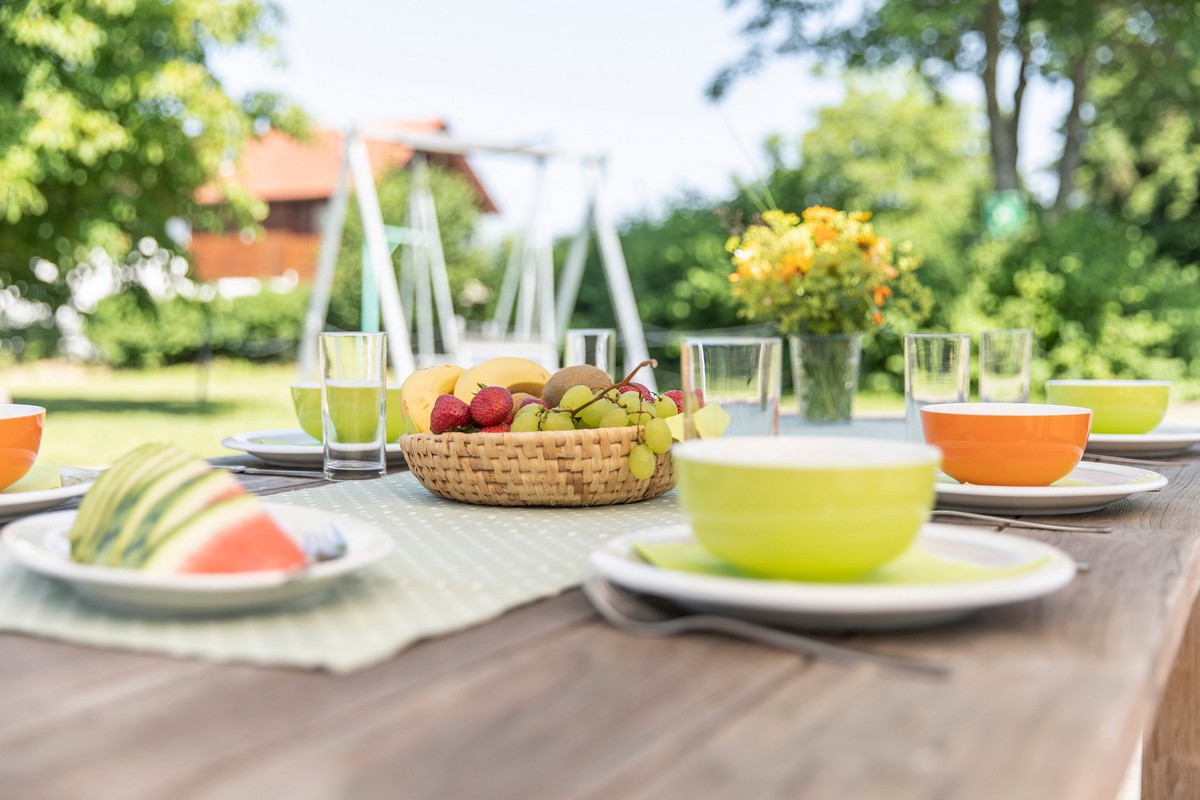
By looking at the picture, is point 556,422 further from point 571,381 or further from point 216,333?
point 216,333

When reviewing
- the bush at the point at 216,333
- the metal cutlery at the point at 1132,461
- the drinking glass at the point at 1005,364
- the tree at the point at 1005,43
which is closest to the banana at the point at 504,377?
the drinking glass at the point at 1005,364

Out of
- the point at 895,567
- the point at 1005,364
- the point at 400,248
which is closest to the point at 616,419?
the point at 895,567

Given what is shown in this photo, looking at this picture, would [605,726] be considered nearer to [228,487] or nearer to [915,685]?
[915,685]

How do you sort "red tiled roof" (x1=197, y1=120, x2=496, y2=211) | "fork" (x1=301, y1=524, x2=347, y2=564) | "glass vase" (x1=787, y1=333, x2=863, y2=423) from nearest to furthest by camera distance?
"fork" (x1=301, y1=524, x2=347, y2=564) < "glass vase" (x1=787, y1=333, x2=863, y2=423) < "red tiled roof" (x1=197, y1=120, x2=496, y2=211)

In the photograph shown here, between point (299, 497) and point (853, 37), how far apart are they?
9150 millimetres

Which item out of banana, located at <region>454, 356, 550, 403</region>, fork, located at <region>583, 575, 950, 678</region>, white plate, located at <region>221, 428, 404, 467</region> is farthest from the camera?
white plate, located at <region>221, 428, 404, 467</region>

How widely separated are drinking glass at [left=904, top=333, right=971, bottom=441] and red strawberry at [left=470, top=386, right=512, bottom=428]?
523mm

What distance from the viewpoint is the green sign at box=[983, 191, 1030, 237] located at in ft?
27.9

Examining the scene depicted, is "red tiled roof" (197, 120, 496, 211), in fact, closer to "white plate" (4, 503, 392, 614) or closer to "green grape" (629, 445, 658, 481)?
"green grape" (629, 445, 658, 481)

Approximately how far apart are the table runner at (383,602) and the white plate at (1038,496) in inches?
11.3

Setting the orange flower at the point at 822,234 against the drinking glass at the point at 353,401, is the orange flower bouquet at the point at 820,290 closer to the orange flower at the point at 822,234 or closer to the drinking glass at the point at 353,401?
the orange flower at the point at 822,234

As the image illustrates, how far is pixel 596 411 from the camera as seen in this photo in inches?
44.7

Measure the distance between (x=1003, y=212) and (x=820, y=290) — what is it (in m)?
7.02

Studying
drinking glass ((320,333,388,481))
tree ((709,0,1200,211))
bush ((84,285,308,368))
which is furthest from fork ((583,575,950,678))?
bush ((84,285,308,368))
